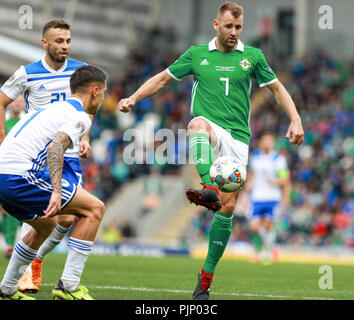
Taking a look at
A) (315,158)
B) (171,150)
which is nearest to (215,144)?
(315,158)

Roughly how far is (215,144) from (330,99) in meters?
19.6

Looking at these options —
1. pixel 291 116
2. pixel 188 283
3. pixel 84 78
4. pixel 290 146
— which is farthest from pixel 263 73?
pixel 290 146

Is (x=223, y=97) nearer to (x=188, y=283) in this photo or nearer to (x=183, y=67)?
(x=183, y=67)

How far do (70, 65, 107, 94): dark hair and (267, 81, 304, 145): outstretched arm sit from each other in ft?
Answer: 6.61

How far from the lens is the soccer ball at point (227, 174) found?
6918mm

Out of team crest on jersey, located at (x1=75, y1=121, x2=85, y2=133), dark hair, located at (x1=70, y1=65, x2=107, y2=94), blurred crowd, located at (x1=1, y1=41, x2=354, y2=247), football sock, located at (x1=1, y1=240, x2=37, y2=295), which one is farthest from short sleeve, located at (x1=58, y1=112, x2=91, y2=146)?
blurred crowd, located at (x1=1, y1=41, x2=354, y2=247)

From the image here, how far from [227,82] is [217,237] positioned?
155 centimetres

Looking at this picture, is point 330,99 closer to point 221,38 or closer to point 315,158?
point 315,158

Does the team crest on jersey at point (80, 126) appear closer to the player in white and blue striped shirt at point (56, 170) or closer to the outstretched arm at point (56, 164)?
the player in white and blue striped shirt at point (56, 170)

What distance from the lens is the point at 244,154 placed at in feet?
24.9

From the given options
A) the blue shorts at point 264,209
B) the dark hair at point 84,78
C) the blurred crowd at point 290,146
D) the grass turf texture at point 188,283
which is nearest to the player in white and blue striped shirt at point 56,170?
the dark hair at point 84,78

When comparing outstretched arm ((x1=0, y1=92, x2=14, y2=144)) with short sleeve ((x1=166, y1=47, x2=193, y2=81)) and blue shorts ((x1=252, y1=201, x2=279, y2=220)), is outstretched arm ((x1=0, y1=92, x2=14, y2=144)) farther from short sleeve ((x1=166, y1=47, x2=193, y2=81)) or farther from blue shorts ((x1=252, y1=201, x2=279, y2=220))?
blue shorts ((x1=252, y1=201, x2=279, y2=220))

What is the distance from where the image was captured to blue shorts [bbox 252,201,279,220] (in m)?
15.2

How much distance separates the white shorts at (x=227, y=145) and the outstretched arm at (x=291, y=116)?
0.52m
